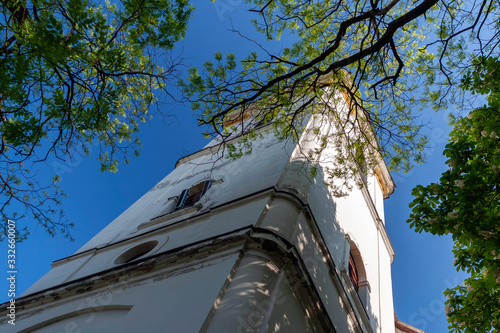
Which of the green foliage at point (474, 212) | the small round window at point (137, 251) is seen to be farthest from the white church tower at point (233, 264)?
the green foliage at point (474, 212)

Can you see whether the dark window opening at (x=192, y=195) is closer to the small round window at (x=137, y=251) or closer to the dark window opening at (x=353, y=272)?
the small round window at (x=137, y=251)

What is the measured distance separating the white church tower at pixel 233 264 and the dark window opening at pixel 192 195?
0.04 m

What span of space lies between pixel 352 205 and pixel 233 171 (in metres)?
3.45

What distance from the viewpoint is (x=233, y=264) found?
19.1ft

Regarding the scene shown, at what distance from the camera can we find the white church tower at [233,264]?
5.57 m

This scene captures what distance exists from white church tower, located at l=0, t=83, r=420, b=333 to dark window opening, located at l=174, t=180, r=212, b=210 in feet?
0.12

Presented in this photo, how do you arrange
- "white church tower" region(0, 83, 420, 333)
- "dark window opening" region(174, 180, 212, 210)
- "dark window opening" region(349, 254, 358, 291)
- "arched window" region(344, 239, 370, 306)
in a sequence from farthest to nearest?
"dark window opening" region(174, 180, 212, 210), "dark window opening" region(349, 254, 358, 291), "arched window" region(344, 239, 370, 306), "white church tower" region(0, 83, 420, 333)

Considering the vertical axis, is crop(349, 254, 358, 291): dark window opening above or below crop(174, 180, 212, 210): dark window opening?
below

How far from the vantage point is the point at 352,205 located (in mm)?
11305

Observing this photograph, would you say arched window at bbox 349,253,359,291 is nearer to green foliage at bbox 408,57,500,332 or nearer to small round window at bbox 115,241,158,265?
green foliage at bbox 408,57,500,332

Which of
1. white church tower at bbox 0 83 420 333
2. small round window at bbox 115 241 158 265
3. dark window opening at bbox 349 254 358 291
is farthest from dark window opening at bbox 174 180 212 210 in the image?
dark window opening at bbox 349 254 358 291

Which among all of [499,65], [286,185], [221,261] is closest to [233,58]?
[286,185]

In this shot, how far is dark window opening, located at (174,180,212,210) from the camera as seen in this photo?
10348mm

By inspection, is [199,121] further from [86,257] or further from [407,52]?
[407,52]
